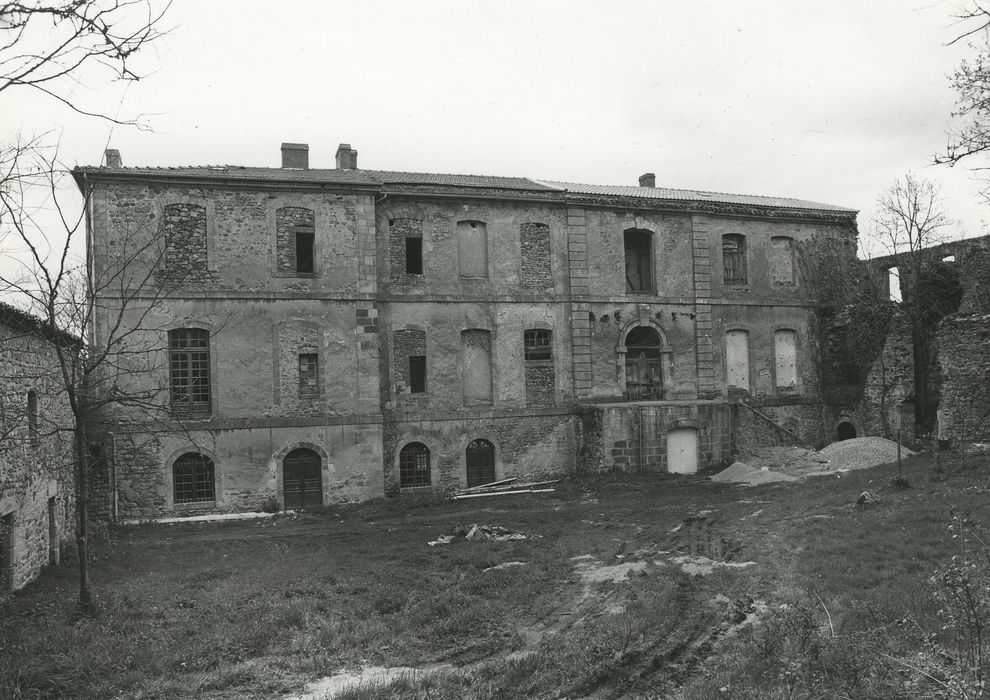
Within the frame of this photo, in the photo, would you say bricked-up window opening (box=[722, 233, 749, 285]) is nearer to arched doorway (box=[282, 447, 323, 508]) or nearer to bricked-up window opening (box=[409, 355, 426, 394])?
bricked-up window opening (box=[409, 355, 426, 394])

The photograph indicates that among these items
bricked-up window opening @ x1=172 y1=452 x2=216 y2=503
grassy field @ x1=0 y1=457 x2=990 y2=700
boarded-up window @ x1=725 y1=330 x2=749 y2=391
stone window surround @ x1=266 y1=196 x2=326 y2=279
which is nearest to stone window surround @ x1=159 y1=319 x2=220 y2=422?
bricked-up window opening @ x1=172 y1=452 x2=216 y2=503

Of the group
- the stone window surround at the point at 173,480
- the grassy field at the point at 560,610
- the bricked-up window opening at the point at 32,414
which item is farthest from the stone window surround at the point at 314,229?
the bricked-up window opening at the point at 32,414

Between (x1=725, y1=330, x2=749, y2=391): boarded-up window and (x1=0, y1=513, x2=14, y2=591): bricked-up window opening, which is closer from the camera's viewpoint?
(x1=0, y1=513, x2=14, y2=591): bricked-up window opening

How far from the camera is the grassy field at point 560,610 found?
6.71m

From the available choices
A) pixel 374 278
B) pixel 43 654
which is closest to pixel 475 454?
pixel 374 278

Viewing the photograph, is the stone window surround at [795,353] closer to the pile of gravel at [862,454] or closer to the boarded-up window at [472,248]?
the pile of gravel at [862,454]

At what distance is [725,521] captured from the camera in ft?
46.3

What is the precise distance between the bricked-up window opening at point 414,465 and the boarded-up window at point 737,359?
431 inches

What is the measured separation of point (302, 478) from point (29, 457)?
7954 millimetres

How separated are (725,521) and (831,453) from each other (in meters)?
7.94

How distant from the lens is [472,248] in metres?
21.1

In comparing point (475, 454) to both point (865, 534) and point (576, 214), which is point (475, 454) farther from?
point (865, 534)

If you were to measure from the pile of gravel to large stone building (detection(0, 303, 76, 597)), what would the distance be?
18.5 metres

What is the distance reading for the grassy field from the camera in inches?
264
